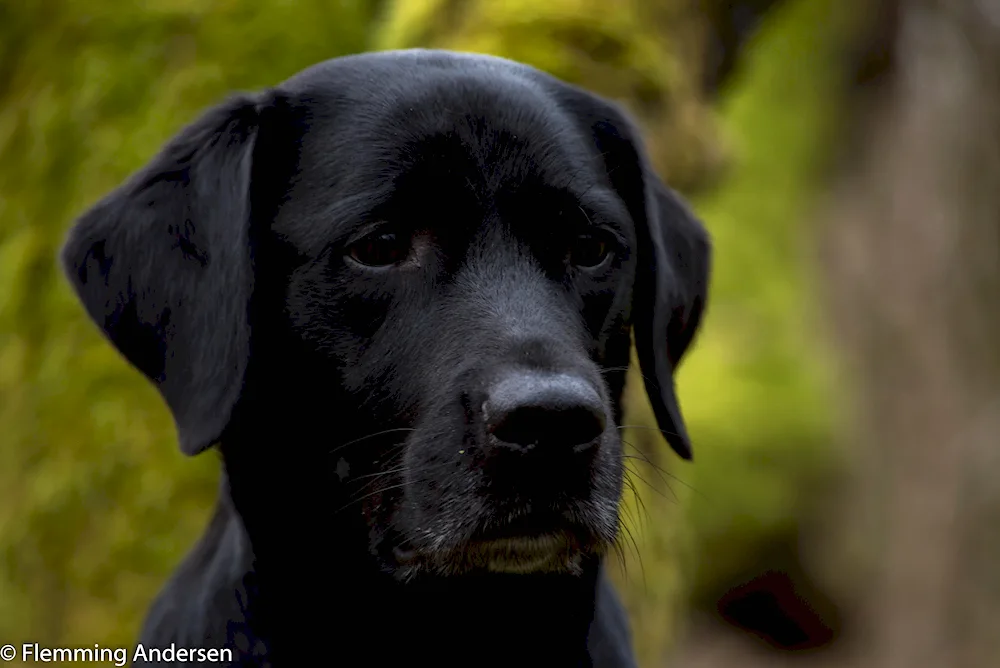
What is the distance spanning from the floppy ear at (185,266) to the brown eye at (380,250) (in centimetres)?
25

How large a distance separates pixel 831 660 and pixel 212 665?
1096cm

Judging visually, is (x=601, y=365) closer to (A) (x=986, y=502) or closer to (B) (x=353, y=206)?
(B) (x=353, y=206)

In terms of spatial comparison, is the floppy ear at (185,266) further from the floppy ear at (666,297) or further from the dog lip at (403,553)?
the floppy ear at (666,297)

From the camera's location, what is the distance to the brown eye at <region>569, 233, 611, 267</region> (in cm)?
302

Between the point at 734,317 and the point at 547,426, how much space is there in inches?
408

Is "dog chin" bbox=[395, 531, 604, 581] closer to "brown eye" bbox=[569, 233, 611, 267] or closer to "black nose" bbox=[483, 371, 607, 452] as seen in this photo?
"black nose" bbox=[483, 371, 607, 452]

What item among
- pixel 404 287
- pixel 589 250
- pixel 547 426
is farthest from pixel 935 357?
pixel 547 426

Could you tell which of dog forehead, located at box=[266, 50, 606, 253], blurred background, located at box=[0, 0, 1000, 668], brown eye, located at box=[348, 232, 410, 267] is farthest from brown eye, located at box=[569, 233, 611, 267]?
blurred background, located at box=[0, 0, 1000, 668]

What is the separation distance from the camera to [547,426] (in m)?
2.51

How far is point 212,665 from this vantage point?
2.96 meters

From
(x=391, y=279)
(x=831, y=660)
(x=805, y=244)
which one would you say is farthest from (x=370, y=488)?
(x=805, y=244)

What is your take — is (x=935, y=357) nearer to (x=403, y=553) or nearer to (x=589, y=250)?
(x=589, y=250)

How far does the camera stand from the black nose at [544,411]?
2496 mm

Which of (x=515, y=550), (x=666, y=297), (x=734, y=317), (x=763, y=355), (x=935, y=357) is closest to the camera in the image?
(x=515, y=550)
